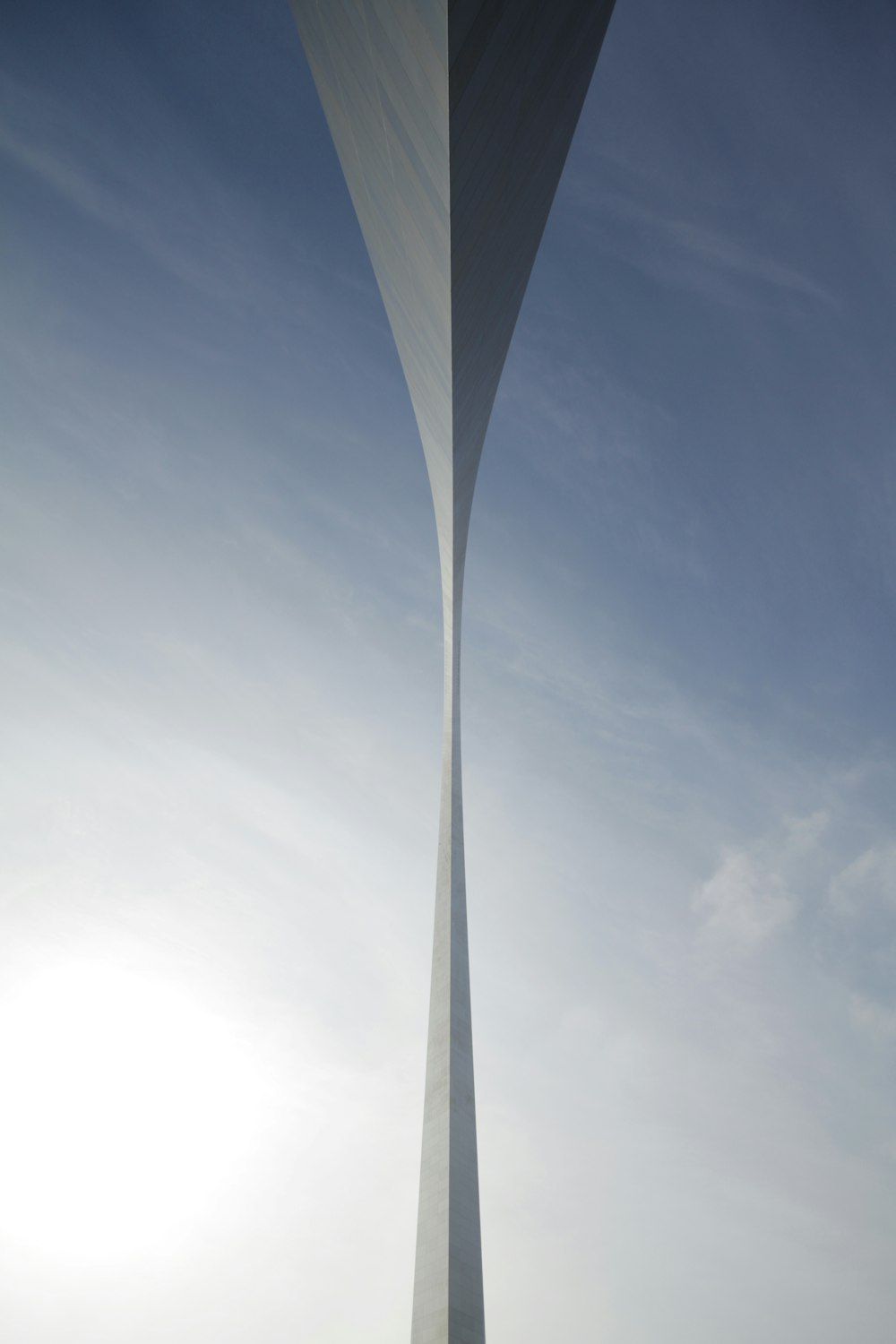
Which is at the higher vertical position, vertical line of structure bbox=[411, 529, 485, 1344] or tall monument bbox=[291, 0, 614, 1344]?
tall monument bbox=[291, 0, 614, 1344]

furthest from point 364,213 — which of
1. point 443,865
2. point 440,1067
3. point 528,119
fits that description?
point 440,1067

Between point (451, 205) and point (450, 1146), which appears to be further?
point (450, 1146)

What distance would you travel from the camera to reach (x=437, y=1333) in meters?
10.7

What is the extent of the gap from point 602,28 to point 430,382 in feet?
Answer: 15.9

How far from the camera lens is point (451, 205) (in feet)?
26.6

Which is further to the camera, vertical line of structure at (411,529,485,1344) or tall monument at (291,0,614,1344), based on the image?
vertical line of structure at (411,529,485,1344)

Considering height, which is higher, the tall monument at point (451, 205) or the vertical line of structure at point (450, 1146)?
the tall monument at point (451, 205)

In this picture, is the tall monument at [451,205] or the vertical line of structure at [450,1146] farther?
the vertical line of structure at [450,1146]

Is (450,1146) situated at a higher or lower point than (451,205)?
lower

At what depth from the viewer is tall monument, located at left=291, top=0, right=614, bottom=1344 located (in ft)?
23.7

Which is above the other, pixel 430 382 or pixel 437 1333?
pixel 430 382

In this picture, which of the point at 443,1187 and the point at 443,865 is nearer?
the point at 443,1187

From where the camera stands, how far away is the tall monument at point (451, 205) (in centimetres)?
723

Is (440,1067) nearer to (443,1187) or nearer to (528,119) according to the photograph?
(443,1187)
